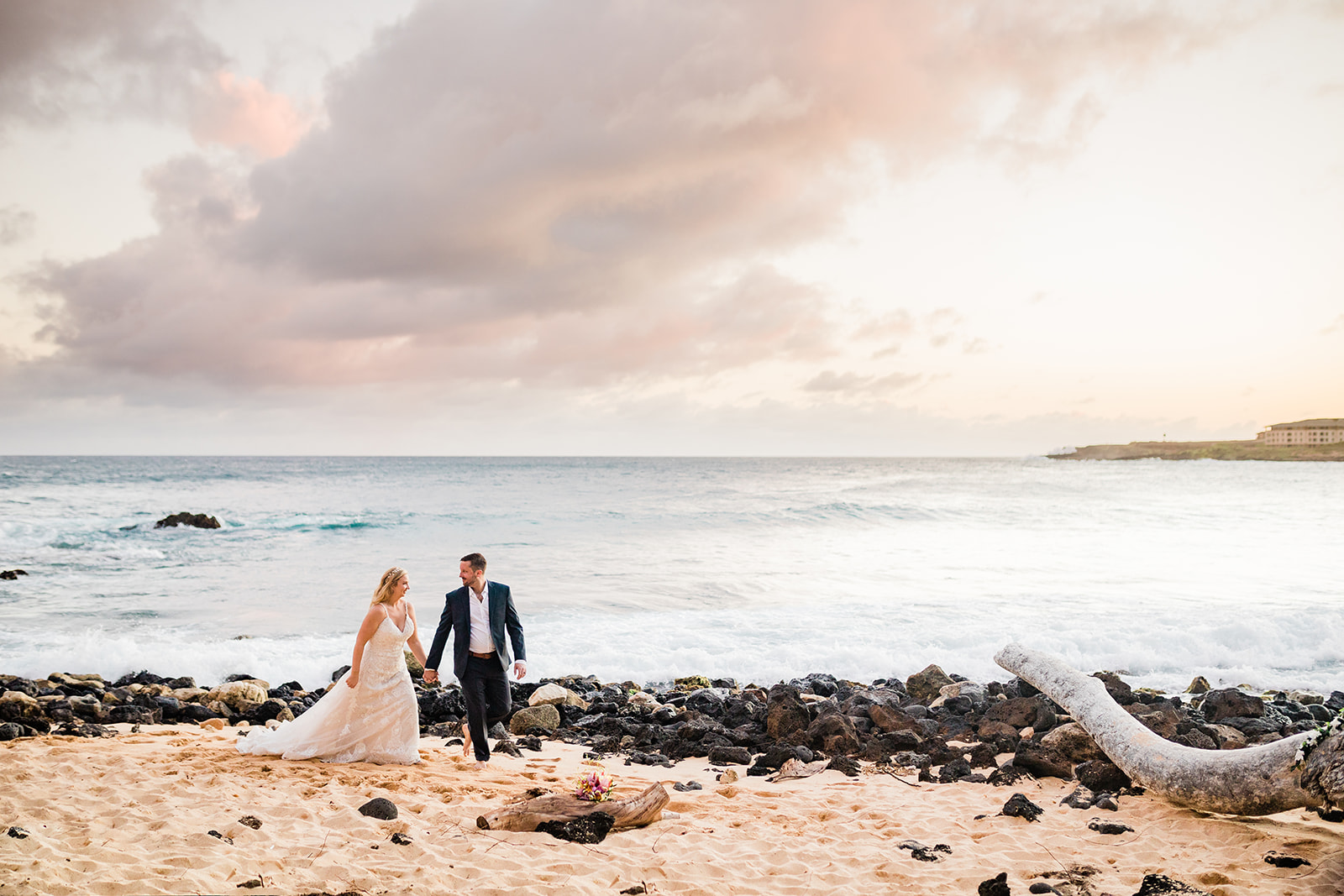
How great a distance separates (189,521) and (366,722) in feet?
113

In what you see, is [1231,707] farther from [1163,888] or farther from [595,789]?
[595,789]

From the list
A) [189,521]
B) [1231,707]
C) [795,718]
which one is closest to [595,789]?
[795,718]

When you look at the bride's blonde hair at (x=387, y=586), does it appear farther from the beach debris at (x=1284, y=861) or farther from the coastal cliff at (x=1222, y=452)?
the coastal cliff at (x=1222, y=452)

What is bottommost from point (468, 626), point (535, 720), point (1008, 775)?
point (535, 720)

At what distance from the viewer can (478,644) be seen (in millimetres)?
7852

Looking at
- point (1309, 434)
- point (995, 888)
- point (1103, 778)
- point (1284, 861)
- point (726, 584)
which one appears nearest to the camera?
point (995, 888)

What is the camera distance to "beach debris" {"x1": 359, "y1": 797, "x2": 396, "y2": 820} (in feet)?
18.4

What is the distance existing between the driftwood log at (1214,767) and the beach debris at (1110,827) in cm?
55

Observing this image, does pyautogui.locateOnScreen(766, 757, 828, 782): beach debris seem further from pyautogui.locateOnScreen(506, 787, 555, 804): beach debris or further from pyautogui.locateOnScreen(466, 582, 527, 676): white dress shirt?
pyautogui.locateOnScreen(466, 582, 527, 676): white dress shirt

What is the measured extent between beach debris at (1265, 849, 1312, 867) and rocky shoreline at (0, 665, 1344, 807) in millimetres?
1536

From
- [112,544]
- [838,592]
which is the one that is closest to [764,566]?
[838,592]

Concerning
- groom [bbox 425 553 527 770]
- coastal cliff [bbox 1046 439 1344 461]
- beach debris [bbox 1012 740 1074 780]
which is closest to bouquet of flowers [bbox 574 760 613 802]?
groom [bbox 425 553 527 770]

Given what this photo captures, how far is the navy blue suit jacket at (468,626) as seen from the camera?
25.7ft

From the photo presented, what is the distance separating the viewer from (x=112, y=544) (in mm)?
27766
